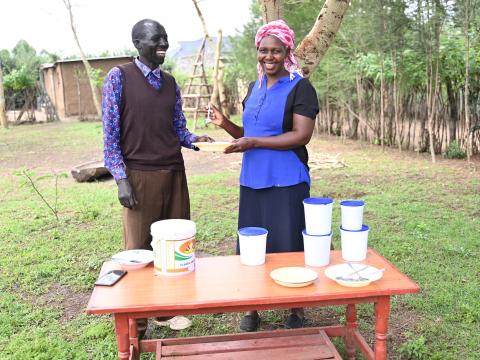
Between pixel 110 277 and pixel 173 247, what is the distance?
0.32m

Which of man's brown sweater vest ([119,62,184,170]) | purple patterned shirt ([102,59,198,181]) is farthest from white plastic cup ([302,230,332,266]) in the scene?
purple patterned shirt ([102,59,198,181])

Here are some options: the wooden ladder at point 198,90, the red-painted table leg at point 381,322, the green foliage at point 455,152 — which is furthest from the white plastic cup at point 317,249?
the wooden ladder at point 198,90

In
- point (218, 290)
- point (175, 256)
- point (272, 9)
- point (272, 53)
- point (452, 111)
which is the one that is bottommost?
point (218, 290)

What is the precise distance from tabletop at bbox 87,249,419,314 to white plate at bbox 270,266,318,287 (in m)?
0.03

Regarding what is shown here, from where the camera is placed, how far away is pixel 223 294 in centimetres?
204

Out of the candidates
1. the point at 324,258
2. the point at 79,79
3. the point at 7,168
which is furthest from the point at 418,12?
the point at 79,79

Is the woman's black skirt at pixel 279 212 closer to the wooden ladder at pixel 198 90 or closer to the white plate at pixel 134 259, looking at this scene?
the white plate at pixel 134 259

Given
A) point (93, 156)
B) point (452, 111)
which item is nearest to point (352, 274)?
point (452, 111)

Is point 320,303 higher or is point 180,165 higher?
point 180,165

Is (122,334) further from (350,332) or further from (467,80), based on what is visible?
(467,80)

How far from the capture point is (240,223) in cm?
297

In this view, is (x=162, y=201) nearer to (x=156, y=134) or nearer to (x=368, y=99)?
(x=156, y=134)

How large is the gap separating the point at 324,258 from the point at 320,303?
1.03 feet

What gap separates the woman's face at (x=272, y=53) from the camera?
2600mm
